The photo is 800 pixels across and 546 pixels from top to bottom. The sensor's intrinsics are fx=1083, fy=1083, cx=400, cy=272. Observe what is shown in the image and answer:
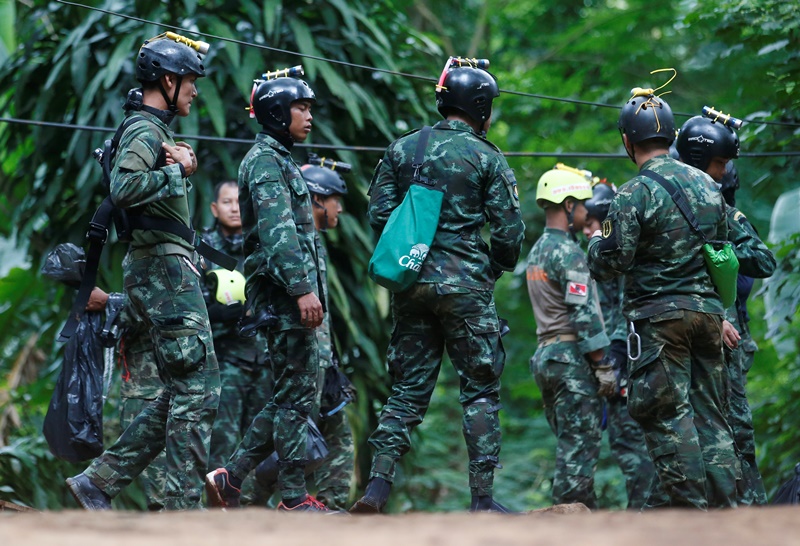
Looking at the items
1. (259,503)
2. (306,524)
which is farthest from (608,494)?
(306,524)

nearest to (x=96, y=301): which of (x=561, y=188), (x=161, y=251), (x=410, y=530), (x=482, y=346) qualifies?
(x=161, y=251)

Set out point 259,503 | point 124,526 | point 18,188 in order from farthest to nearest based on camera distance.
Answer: point 18,188 < point 259,503 < point 124,526

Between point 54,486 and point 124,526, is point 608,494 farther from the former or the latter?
point 124,526

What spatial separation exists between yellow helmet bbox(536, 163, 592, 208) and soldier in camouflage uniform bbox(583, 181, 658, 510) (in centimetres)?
32

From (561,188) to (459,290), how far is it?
97.8 inches

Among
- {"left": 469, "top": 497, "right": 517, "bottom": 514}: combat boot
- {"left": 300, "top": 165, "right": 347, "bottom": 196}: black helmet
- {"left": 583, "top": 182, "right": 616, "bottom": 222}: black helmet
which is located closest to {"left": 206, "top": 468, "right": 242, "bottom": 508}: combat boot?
{"left": 469, "top": 497, "right": 517, "bottom": 514}: combat boot

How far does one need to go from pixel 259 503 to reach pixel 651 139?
3.66 metres

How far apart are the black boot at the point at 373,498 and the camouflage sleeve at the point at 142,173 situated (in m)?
1.91

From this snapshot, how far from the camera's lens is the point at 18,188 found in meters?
11.6

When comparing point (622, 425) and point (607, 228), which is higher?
point (607, 228)

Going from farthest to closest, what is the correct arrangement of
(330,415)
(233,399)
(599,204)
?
(599,204) → (233,399) → (330,415)

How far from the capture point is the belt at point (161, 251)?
5.97 metres

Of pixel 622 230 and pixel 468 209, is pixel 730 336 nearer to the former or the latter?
pixel 622 230

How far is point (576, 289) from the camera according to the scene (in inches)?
308
